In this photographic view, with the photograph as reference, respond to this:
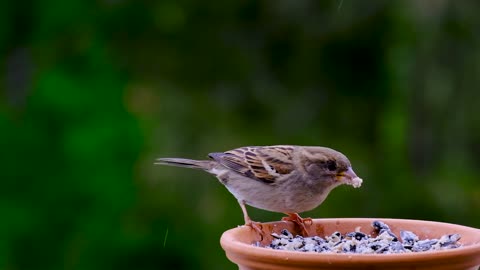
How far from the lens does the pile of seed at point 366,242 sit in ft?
10.1

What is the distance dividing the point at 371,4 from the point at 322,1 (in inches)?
12.5

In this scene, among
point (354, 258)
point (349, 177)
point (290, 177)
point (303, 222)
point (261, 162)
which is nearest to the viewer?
point (354, 258)

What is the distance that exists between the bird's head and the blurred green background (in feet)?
6.96

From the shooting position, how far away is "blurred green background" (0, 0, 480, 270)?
19.1ft

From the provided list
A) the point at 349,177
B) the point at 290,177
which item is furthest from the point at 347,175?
the point at 290,177

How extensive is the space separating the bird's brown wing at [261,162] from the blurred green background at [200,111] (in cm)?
184

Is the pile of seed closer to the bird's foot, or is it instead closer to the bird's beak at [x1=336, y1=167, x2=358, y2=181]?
the bird's foot

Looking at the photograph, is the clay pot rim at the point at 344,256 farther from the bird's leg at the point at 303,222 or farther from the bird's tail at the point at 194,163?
the bird's tail at the point at 194,163

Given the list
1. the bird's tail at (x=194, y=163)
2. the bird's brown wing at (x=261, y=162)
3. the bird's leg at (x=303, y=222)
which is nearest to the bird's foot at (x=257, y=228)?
the bird's leg at (x=303, y=222)

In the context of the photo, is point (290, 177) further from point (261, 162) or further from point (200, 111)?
point (200, 111)

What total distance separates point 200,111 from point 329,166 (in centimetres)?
250

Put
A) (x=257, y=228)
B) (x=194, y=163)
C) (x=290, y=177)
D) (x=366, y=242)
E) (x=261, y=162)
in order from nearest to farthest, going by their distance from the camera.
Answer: (x=366, y=242) → (x=257, y=228) → (x=290, y=177) → (x=261, y=162) → (x=194, y=163)

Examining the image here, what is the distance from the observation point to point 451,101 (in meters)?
5.64

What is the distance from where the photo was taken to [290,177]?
12.2 ft
